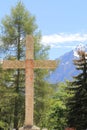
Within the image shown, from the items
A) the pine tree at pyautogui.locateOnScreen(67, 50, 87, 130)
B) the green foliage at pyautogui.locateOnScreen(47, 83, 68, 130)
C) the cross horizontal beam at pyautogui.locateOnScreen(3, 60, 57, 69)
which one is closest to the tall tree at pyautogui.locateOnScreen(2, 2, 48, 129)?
the pine tree at pyautogui.locateOnScreen(67, 50, 87, 130)

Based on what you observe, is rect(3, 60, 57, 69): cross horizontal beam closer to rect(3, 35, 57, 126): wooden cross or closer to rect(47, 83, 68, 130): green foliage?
rect(3, 35, 57, 126): wooden cross

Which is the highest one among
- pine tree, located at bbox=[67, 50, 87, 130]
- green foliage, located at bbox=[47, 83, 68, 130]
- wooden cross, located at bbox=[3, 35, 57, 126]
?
wooden cross, located at bbox=[3, 35, 57, 126]

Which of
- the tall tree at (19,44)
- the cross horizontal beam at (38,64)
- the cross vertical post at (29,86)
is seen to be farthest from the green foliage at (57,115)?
the cross vertical post at (29,86)

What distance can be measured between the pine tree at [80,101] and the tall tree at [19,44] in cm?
239

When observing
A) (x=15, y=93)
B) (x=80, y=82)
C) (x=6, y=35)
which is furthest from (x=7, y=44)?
(x=80, y=82)

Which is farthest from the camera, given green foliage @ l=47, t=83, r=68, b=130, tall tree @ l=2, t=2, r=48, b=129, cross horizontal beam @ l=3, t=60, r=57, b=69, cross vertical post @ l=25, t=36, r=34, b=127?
green foliage @ l=47, t=83, r=68, b=130

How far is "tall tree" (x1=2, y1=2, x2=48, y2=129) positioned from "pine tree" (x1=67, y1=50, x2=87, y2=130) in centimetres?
239

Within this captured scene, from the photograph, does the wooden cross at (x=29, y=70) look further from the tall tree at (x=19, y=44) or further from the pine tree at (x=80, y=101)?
the tall tree at (x=19, y=44)

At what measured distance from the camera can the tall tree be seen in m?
32.8

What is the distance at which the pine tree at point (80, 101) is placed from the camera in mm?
30702

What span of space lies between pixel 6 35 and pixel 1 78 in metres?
2.89

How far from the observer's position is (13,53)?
111 ft

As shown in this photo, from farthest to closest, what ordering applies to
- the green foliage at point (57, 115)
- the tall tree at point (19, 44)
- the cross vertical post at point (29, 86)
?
the green foliage at point (57, 115), the tall tree at point (19, 44), the cross vertical post at point (29, 86)

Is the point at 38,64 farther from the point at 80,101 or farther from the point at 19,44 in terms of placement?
the point at 19,44
